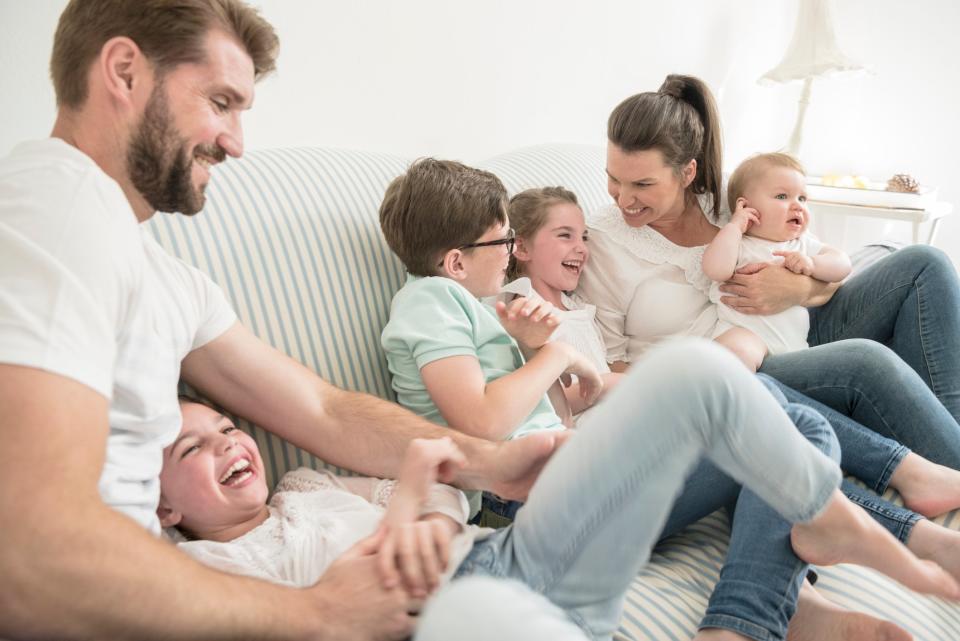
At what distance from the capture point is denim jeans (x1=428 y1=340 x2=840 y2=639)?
2.57 feet

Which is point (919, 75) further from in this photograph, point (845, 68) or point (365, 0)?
point (365, 0)

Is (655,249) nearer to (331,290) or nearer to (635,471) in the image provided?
(331,290)

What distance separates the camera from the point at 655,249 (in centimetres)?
183

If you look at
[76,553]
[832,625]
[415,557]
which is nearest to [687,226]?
[832,625]

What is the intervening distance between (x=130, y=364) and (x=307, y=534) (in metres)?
0.31

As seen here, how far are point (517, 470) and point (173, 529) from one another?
46cm

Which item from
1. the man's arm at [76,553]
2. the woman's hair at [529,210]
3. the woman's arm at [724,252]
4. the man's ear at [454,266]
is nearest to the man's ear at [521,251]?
the woman's hair at [529,210]

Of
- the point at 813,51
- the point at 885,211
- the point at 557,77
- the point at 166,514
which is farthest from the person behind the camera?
the point at 813,51

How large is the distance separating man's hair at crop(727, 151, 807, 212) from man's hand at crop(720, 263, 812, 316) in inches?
7.7

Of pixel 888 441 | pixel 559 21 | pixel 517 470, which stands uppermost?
pixel 559 21

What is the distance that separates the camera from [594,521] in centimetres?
80

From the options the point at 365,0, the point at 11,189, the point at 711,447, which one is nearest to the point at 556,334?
the point at 711,447

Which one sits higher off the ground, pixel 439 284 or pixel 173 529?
pixel 439 284

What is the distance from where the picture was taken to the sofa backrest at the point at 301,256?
1226mm
